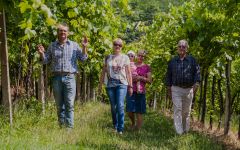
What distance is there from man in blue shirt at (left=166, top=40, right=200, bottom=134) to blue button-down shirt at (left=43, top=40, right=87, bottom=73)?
6.83ft

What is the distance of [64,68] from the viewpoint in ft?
27.7

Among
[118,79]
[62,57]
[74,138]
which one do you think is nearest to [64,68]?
[62,57]

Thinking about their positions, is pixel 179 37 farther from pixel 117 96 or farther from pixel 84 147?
pixel 84 147

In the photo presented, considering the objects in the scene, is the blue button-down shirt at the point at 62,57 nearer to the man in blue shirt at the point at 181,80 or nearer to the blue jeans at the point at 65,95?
the blue jeans at the point at 65,95

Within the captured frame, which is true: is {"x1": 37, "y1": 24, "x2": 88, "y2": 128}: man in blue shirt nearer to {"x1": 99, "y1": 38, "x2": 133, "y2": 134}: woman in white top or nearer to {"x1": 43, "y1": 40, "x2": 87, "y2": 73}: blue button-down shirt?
{"x1": 43, "y1": 40, "x2": 87, "y2": 73}: blue button-down shirt

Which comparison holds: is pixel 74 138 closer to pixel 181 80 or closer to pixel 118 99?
pixel 118 99

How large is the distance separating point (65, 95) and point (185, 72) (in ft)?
8.46

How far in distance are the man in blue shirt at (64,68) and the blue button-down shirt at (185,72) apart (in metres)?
2.07

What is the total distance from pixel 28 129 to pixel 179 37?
8.22 m

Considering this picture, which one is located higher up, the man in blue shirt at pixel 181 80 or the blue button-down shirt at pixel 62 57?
the blue button-down shirt at pixel 62 57

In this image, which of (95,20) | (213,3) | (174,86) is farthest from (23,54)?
(213,3)

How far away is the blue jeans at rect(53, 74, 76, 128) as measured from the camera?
8.51m

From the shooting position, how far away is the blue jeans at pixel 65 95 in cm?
851

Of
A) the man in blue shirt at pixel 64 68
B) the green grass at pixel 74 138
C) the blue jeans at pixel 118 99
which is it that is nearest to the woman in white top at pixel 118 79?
the blue jeans at pixel 118 99
